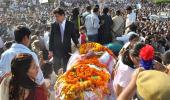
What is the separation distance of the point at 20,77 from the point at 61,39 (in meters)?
5.08

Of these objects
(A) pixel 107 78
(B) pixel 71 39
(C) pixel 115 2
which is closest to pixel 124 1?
(C) pixel 115 2

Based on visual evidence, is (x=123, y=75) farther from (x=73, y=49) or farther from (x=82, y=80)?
(x=73, y=49)

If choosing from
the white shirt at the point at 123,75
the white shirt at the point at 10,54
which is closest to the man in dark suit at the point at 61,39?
the white shirt at the point at 10,54

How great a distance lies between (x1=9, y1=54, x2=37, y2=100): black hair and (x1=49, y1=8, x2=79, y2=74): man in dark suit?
4.83m

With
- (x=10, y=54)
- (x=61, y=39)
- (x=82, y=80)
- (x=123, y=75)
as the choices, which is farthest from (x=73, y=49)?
(x=123, y=75)

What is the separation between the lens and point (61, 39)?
9391 mm

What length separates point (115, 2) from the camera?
5153 centimetres

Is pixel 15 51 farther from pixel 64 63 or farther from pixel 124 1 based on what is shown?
pixel 124 1

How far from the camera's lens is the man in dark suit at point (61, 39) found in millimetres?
9266

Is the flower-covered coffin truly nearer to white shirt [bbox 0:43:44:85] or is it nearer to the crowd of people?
the crowd of people

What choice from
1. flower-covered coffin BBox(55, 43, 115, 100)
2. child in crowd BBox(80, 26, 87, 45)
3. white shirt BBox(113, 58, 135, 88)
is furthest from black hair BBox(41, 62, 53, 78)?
child in crowd BBox(80, 26, 87, 45)

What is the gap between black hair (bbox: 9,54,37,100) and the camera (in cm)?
430

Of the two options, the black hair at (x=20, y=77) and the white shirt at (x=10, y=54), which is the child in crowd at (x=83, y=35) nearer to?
the white shirt at (x=10, y=54)

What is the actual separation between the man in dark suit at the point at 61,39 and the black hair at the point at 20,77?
4.83m
